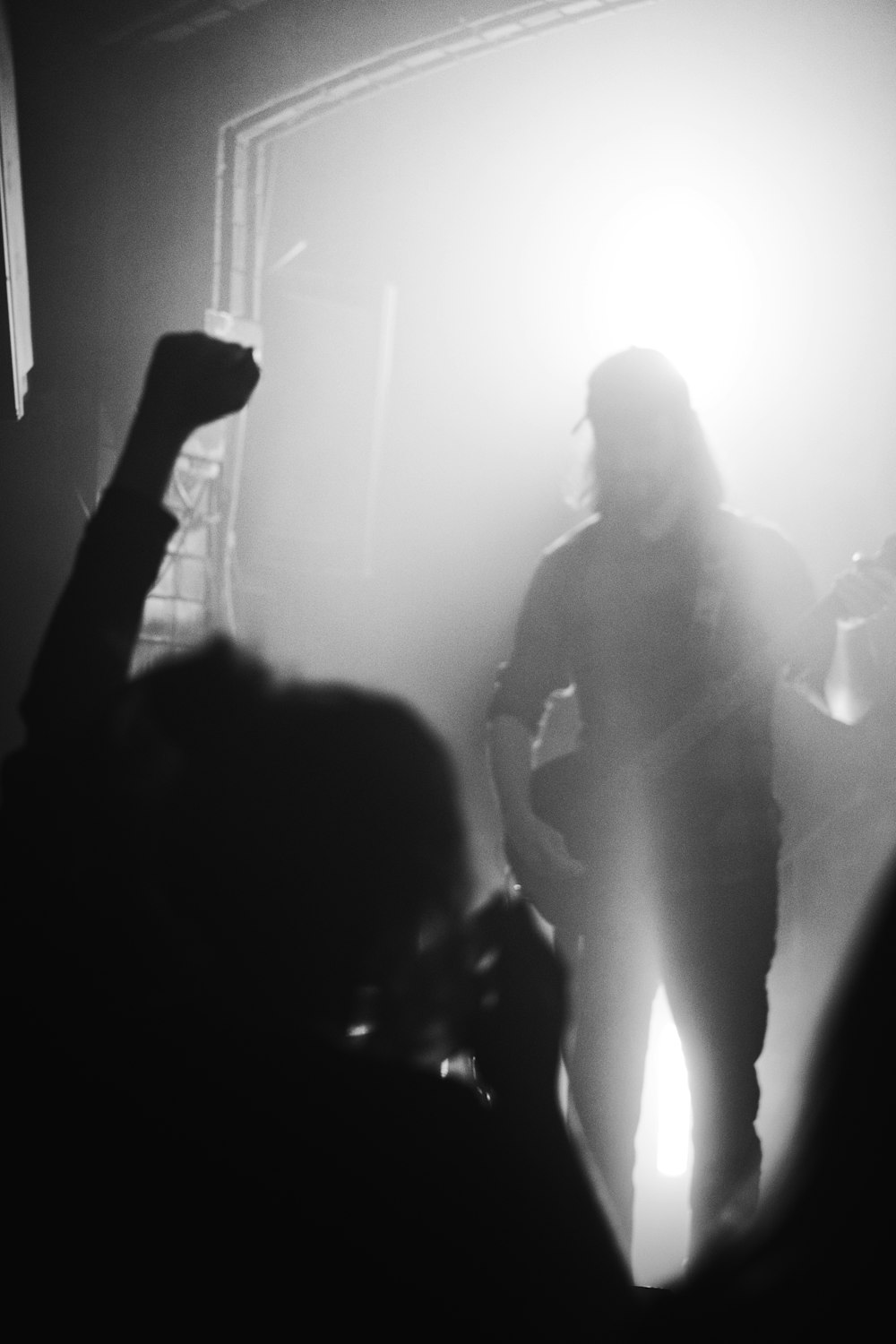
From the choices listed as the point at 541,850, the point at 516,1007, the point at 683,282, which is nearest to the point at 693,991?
the point at 541,850

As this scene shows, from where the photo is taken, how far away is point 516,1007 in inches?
36.1

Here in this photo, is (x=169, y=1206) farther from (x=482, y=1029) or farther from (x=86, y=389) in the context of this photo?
(x=86, y=389)

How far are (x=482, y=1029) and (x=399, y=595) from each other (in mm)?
4108

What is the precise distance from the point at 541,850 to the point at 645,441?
2.30ft

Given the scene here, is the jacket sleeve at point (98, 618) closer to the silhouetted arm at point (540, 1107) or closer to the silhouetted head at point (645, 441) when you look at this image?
the silhouetted arm at point (540, 1107)

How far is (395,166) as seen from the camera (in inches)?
179

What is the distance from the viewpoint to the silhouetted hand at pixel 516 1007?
0.90m

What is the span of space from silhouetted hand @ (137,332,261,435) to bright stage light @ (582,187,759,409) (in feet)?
12.4

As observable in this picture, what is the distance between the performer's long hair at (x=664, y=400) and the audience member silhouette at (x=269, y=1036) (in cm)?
152

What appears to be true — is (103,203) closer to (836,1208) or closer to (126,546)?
(126,546)

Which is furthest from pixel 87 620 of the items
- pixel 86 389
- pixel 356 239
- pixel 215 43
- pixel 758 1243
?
pixel 356 239

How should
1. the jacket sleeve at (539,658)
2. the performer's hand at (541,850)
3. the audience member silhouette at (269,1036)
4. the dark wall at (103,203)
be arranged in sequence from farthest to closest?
the dark wall at (103,203) → the jacket sleeve at (539,658) → the performer's hand at (541,850) → the audience member silhouette at (269,1036)

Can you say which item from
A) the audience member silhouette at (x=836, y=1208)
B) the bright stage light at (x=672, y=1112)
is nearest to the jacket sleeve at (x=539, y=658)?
the bright stage light at (x=672, y=1112)

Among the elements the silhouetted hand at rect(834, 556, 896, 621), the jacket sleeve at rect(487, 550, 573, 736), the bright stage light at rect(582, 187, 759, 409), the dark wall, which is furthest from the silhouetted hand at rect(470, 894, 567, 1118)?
the bright stage light at rect(582, 187, 759, 409)
